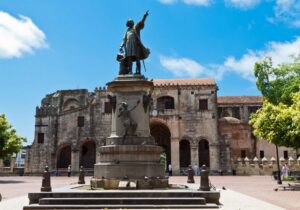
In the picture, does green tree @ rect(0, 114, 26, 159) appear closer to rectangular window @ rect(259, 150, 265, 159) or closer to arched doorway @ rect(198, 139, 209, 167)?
arched doorway @ rect(198, 139, 209, 167)

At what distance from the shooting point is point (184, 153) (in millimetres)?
45969

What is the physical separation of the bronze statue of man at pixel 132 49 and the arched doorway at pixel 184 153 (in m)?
31.6

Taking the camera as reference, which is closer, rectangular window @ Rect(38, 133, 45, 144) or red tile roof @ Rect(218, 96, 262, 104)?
rectangular window @ Rect(38, 133, 45, 144)

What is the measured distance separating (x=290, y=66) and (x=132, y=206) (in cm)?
3197

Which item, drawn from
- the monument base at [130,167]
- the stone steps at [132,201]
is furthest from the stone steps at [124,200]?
the monument base at [130,167]

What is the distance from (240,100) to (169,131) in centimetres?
1535

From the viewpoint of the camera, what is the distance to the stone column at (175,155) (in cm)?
4172

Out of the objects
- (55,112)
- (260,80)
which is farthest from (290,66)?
(55,112)

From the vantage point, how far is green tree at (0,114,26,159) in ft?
95.7

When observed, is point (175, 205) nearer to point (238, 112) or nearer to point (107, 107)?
point (107, 107)

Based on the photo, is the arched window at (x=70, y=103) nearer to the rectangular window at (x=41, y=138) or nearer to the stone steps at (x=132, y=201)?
the rectangular window at (x=41, y=138)

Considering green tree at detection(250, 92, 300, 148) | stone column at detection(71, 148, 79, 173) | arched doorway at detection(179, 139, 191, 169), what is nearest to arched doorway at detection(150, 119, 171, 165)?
arched doorway at detection(179, 139, 191, 169)

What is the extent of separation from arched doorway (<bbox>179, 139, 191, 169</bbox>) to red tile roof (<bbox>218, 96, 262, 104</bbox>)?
11.4 m

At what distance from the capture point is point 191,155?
137 feet
